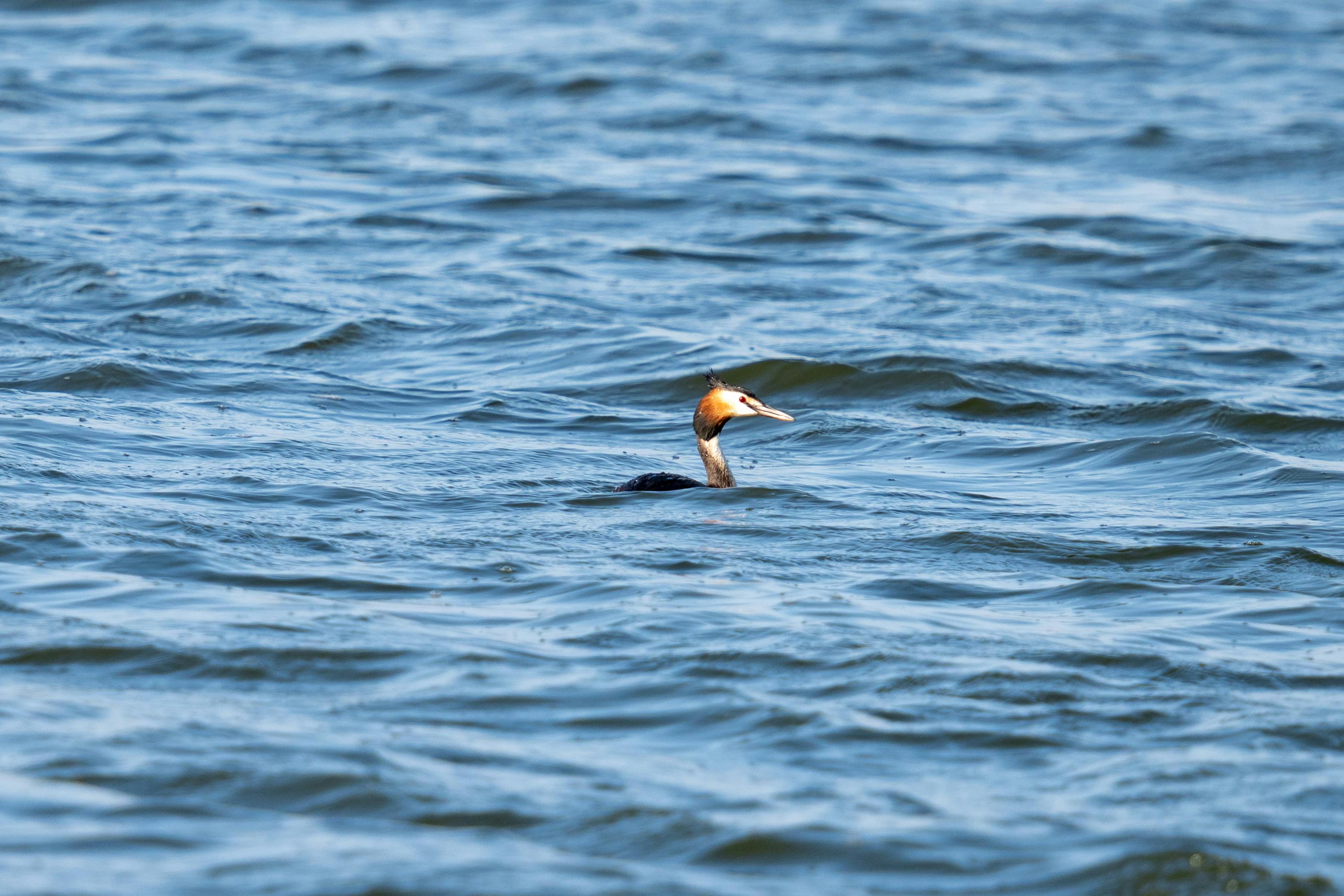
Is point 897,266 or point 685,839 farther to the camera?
point 897,266

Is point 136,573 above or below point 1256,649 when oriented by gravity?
above

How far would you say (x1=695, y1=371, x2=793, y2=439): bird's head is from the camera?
31.4 feet

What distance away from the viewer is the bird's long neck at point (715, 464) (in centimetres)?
955

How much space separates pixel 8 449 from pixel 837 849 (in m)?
5.69

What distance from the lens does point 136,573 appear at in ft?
24.6

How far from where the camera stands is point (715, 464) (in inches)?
377

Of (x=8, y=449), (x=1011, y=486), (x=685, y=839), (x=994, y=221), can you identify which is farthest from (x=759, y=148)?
(x=685, y=839)

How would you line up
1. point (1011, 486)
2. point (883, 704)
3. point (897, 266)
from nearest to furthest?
point (883, 704)
point (1011, 486)
point (897, 266)

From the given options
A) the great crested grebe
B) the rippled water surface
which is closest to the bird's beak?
the great crested grebe

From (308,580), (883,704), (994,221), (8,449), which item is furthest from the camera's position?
(994,221)

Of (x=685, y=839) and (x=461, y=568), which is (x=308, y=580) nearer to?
(x=461, y=568)

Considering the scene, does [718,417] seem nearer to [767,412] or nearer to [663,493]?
[767,412]

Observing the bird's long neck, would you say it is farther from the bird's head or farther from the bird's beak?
the bird's beak

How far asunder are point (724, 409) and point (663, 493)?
0.69 metres
